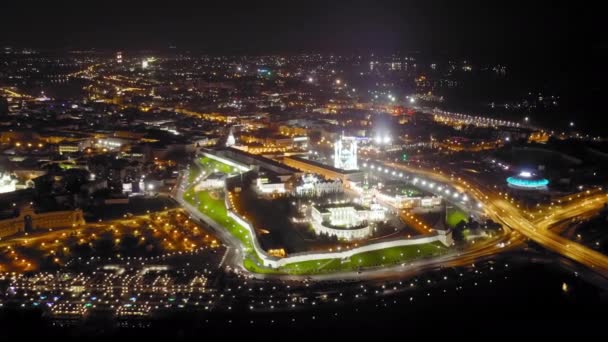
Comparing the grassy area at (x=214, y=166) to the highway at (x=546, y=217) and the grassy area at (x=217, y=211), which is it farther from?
the highway at (x=546, y=217)

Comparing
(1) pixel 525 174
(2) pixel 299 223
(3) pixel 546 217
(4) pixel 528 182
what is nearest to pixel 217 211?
(2) pixel 299 223

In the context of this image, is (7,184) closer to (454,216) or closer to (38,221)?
(38,221)

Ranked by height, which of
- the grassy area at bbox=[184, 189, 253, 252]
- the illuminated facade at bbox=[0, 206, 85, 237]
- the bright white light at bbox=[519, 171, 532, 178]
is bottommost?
the bright white light at bbox=[519, 171, 532, 178]

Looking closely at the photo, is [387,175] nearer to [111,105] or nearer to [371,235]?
[371,235]

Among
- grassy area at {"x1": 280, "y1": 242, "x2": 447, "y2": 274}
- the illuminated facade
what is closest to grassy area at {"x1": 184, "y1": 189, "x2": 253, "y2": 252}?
grassy area at {"x1": 280, "y1": 242, "x2": 447, "y2": 274}

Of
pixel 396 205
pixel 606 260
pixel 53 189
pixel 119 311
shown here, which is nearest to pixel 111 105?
pixel 53 189

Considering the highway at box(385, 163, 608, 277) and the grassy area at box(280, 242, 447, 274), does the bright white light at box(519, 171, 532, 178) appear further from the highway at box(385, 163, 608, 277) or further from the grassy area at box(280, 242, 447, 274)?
the grassy area at box(280, 242, 447, 274)
